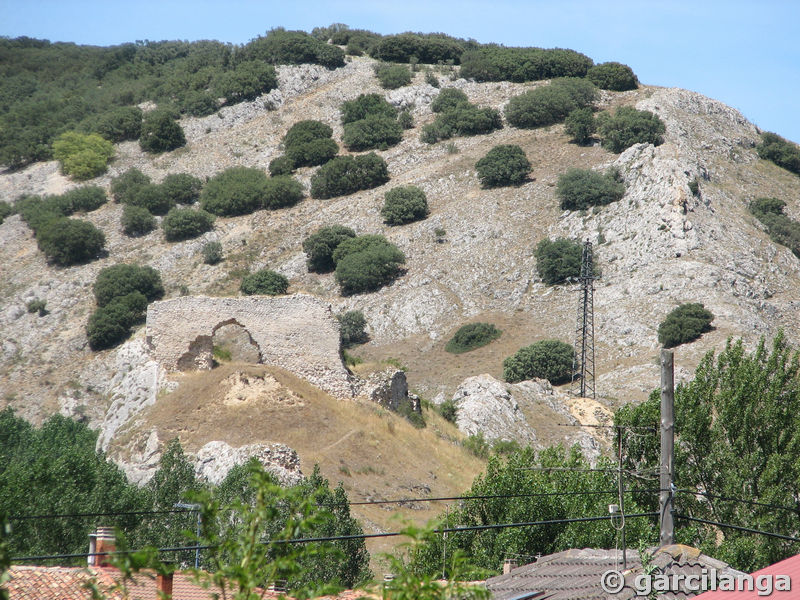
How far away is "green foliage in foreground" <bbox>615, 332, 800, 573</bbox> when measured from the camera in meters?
20.5

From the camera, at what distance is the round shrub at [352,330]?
5731cm

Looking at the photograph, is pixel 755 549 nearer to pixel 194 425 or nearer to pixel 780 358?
pixel 780 358

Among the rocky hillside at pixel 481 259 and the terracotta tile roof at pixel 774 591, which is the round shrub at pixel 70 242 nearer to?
the rocky hillside at pixel 481 259

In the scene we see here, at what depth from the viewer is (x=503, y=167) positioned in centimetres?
6950

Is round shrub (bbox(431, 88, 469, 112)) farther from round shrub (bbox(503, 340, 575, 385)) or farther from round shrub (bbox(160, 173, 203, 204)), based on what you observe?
round shrub (bbox(503, 340, 575, 385))

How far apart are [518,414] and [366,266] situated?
22119mm

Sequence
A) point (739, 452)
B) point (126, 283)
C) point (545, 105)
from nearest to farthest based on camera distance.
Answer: point (739, 452) → point (126, 283) → point (545, 105)

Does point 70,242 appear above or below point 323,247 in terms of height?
above

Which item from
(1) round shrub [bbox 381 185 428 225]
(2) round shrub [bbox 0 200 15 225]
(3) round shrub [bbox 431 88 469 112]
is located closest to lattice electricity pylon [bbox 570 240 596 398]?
(1) round shrub [bbox 381 185 428 225]

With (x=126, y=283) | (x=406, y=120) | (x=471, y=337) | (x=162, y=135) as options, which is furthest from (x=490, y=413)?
(x=162, y=135)

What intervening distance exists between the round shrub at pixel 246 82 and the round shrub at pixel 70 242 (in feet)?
75.0

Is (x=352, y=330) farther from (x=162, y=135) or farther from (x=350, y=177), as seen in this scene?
(x=162, y=135)

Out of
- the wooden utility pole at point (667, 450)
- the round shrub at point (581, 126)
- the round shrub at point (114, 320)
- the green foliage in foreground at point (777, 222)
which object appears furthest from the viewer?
the round shrub at point (581, 126)

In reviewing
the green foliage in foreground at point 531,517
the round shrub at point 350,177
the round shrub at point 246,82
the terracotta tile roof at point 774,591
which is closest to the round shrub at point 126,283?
the round shrub at point 350,177
